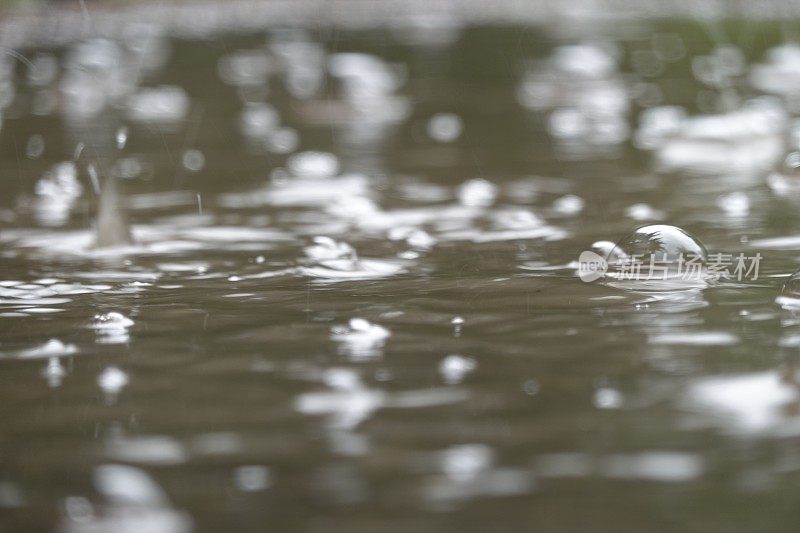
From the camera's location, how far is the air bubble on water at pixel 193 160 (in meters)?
4.93

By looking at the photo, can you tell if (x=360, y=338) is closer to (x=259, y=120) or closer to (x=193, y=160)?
(x=193, y=160)

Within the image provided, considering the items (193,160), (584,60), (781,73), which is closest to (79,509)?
(193,160)

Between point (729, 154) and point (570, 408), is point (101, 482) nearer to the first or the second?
point (570, 408)

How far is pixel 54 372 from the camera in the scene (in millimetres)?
2146

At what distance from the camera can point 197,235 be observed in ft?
11.7

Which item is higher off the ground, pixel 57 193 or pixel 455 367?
pixel 57 193

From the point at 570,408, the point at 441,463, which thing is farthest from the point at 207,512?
the point at 570,408

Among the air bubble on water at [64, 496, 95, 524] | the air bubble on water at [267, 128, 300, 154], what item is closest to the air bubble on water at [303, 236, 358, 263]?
the air bubble on water at [64, 496, 95, 524]

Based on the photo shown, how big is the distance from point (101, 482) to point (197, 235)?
197 centimetres

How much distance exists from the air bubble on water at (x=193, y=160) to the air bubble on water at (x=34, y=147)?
0.64 meters

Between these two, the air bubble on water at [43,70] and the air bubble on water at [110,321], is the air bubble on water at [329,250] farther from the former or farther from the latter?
the air bubble on water at [43,70]

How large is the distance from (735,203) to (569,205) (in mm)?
513

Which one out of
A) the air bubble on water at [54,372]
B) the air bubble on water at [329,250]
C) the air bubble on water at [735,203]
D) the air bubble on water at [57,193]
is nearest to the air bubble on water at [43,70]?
the air bubble on water at [57,193]

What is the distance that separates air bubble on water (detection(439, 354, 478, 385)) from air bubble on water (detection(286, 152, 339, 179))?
2.60 m
